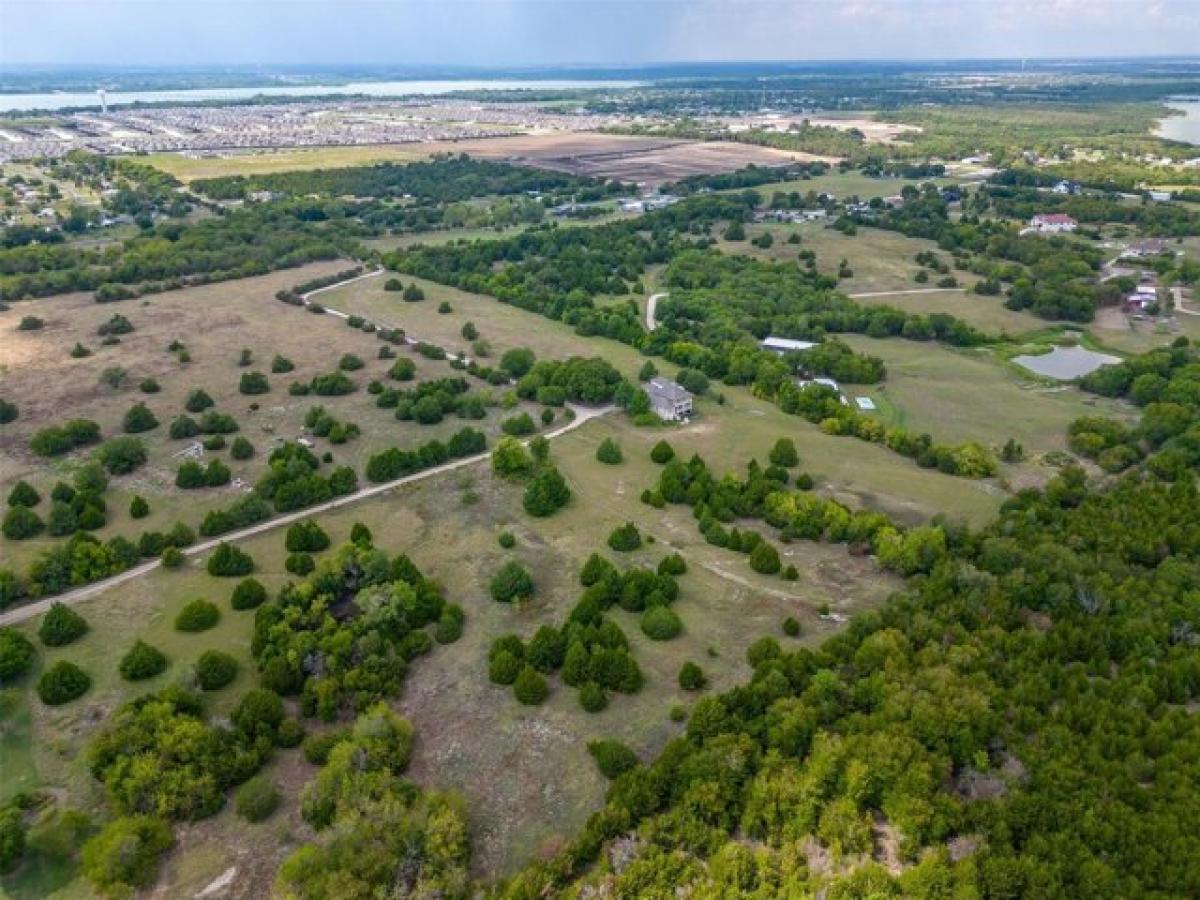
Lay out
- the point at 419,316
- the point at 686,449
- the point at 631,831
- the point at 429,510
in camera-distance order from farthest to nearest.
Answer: the point at 419,316, the point at 686,449, the point at 429,510, the point at 631,831

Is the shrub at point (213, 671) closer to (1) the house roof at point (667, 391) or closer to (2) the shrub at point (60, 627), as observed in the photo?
(2) the shrub at point (60, 627)

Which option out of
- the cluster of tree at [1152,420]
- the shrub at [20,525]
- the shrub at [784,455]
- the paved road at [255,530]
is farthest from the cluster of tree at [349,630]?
the cluster of tree at [1152,420]

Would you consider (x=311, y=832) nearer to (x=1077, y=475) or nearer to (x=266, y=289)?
(x=1077, y=475)

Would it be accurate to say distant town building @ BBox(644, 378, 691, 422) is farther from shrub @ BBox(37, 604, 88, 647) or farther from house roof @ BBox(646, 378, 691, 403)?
shrub @ BBox(37, 604, 88, 647)

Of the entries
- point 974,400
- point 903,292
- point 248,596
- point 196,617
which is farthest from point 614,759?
point 903,292

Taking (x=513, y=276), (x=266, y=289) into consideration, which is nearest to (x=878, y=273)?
(x=513, y=276)

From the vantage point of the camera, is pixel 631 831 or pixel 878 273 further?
pixel 878 273

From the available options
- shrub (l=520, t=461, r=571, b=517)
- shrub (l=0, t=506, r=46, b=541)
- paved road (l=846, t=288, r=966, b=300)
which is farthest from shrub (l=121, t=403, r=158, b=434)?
paved road (l=846, t=288, r=966, b=300)
